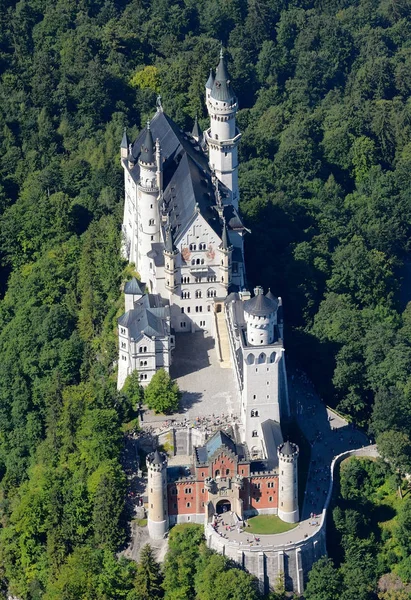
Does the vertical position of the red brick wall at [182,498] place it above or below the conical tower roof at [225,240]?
below

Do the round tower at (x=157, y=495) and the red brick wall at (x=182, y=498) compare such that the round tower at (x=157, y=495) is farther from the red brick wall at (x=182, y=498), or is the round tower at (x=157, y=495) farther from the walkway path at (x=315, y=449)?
the walkway path at (x=315, y=449)

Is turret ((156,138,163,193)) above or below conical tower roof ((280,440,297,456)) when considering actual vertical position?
above

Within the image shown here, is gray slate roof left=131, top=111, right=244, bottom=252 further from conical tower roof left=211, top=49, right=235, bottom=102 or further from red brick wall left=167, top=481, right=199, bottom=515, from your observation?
red brick wall left=167, top=481, right=199, bottom=515

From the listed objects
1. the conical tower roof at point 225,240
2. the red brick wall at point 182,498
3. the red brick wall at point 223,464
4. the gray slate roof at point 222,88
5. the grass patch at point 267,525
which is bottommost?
the grass patch at point 267,525

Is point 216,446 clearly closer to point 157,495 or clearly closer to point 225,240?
point 157,495

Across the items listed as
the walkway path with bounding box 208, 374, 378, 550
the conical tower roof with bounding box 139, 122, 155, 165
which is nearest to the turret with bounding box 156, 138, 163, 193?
the conical tower roof with bounding box 139, 122, 155, 165

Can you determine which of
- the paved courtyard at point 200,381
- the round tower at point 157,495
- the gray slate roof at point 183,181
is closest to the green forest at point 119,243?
the round tower at point 157,495

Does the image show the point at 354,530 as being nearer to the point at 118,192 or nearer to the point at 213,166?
the point at 213,166
